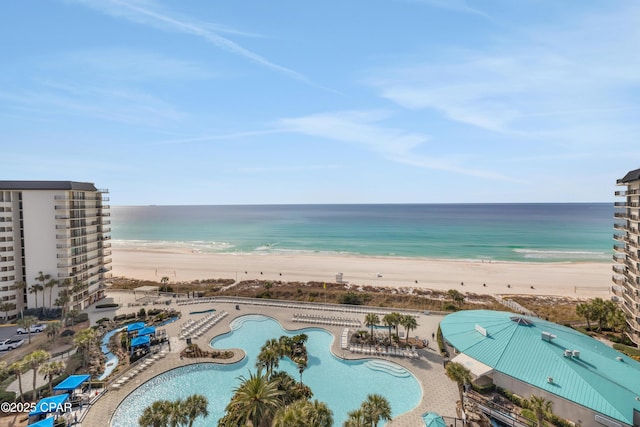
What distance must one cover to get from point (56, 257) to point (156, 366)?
24.9m

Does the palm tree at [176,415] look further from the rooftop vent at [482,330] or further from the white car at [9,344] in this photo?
the white car at [9,344]

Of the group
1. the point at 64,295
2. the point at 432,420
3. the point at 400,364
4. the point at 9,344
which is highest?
the point at 64,295

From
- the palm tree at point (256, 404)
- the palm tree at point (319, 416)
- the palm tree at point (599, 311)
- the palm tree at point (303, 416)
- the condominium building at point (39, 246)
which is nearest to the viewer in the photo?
the palm tree at point (303, 416)

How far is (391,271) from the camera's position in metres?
68.0

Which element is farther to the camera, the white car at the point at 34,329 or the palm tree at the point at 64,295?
the palm tree at the point at 64,295

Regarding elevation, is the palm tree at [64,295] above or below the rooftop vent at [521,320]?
above

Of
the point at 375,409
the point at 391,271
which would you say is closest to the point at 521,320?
the point at 375,409

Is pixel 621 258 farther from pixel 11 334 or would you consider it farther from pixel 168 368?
pixel 11 334

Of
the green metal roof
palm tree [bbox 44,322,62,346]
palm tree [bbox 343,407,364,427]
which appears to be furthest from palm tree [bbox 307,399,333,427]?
palm tree [bbox 44,322,62,346]

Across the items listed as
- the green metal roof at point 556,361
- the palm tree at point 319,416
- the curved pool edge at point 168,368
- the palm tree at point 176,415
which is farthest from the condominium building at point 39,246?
the green metal roof at point 556,361

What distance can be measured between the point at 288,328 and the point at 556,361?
24532 mm

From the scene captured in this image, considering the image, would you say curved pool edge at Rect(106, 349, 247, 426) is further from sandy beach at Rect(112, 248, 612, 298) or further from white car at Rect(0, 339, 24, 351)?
sandy beach at Rect(112, 248, 612, 298)

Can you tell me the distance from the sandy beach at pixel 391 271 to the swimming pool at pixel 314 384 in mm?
31127

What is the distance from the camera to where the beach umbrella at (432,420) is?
17.4 meters
